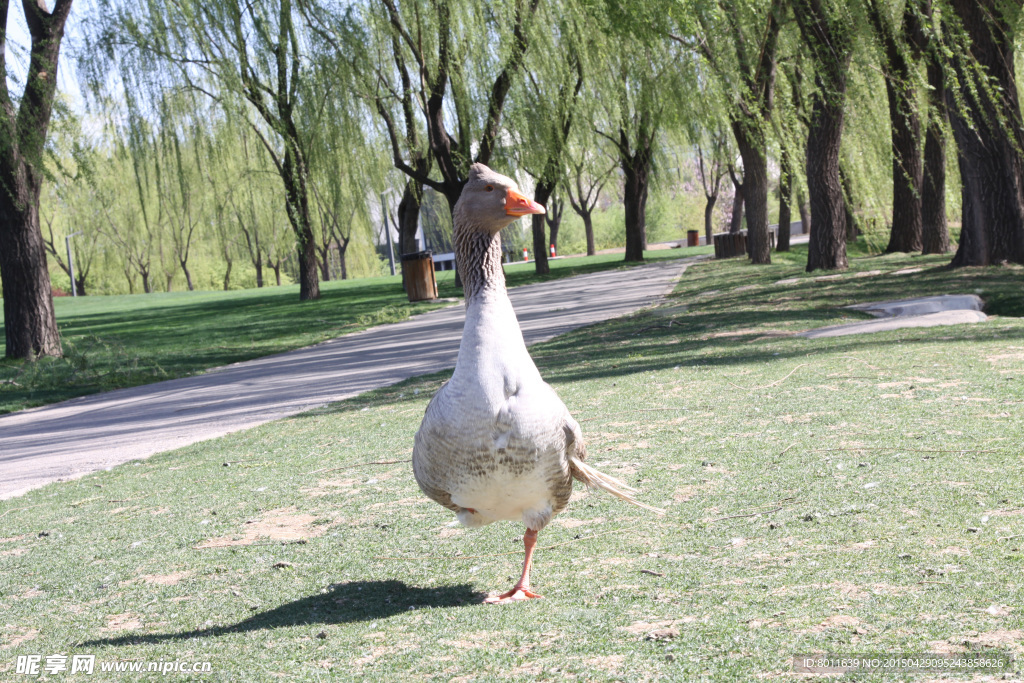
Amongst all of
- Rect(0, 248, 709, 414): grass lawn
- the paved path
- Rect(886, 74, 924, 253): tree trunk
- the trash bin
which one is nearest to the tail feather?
the paved path

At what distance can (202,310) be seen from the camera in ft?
96.5

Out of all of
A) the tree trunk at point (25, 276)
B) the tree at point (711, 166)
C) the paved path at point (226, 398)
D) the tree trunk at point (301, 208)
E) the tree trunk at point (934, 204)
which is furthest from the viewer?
the tree at point (711, 166)

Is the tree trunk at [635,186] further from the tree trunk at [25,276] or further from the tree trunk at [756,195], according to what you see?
the tree trunk at [25,276]

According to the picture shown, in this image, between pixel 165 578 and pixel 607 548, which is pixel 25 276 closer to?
pixel 165 578

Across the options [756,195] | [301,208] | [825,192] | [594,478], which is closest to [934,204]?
[825,192]

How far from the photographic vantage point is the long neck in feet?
11.6

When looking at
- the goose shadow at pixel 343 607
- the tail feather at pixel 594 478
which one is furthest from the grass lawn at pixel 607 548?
the tail feather at pixel 594 478

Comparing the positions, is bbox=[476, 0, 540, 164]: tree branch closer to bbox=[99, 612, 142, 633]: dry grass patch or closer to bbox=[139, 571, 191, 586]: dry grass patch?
bbox=[139, 571, 191, 586]: dry grass patch

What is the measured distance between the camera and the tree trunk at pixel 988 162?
1188cm

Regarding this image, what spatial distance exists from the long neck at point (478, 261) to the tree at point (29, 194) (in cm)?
1197

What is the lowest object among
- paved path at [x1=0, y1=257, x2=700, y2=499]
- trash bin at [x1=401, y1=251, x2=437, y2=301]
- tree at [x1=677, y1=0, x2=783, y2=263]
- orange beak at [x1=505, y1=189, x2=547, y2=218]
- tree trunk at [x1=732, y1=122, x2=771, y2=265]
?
paved path at [x1=0, y1=257, x2=700, y2=499]

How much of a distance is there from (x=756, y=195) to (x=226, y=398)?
17.3 metres

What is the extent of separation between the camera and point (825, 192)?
1797 cm

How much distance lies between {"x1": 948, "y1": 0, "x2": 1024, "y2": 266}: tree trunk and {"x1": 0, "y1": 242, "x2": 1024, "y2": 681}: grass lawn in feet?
20.2
